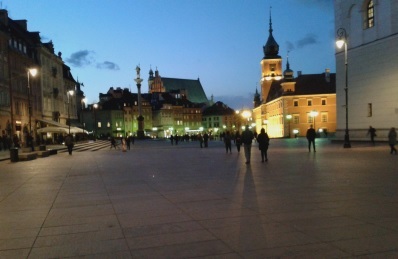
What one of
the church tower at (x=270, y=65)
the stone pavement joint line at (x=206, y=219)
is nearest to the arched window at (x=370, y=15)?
the stone pavement joint line at (x=206, y=219)

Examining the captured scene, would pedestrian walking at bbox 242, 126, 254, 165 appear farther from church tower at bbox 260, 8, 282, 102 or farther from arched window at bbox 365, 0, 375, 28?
church tower at bbox 260, 8, 282, 102

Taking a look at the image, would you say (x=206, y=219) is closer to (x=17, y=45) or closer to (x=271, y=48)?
(x=17, y=45)

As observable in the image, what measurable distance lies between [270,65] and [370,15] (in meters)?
91.0

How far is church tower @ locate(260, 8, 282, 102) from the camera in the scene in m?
135

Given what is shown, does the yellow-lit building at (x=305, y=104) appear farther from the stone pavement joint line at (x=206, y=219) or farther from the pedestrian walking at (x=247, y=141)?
the stone pavement joint line at (x=206, y=219)

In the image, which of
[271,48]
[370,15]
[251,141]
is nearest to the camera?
[251,141]

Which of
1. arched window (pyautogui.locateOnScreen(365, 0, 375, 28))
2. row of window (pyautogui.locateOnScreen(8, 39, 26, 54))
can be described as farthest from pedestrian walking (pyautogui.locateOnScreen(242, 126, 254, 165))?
row of window (pyautogui.locateOnScreen(8, 39, 26, 54))

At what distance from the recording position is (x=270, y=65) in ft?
446

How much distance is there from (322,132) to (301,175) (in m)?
83.9

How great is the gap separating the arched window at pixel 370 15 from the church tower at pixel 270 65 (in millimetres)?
86875

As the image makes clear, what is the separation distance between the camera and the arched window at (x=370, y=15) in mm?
44938

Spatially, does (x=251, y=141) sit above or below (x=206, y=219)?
above

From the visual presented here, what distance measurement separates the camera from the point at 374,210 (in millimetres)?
8578

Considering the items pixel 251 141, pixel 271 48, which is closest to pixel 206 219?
pixel 251 141
